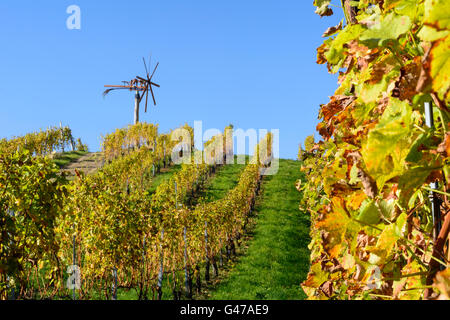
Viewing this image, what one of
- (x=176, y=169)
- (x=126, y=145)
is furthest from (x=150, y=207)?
(x=126, y=145)

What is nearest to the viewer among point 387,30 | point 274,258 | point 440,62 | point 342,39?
point 440,62

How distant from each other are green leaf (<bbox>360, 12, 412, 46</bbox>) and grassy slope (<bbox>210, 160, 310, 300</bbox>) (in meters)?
10.2

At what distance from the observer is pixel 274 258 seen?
1468 centimetres

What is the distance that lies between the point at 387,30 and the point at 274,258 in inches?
567

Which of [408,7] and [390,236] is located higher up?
[408,7]

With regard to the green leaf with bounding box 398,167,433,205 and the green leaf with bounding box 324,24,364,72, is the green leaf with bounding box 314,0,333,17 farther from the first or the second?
→ the green leaf with bounding box 398,167,433,205

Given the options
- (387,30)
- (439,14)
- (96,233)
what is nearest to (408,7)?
(387,30)

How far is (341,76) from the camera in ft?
7.67

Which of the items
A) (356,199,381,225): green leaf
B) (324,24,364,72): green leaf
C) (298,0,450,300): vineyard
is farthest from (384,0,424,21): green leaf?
(356,199,381,225): green leaf

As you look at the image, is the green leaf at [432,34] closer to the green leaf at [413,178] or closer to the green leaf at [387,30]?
the green leaf at [387,30]

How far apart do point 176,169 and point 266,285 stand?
18761 mm

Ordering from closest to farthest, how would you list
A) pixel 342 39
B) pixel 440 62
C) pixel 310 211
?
pixel 440 62 < pixel 342 39 < pixel 310 211

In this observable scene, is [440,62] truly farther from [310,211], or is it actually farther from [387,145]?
[310,211]
